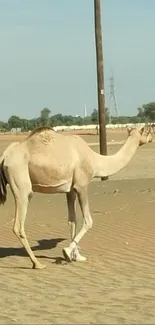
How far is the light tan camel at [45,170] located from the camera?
11273mm

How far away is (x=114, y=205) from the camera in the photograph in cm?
1930

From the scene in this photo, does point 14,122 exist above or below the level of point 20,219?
below

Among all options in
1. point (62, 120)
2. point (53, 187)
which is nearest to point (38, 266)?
point (53, 187)

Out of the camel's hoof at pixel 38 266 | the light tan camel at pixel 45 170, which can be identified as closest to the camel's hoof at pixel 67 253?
the light tan camel at pixel 45 170

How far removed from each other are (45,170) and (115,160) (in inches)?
66.0

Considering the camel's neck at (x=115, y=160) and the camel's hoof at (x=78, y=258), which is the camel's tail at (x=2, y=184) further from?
the camel's neck at (x=115, y=160)

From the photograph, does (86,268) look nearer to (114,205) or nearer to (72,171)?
(72,171)

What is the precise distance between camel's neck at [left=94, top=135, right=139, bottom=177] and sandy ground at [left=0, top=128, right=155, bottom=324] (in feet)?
4.31

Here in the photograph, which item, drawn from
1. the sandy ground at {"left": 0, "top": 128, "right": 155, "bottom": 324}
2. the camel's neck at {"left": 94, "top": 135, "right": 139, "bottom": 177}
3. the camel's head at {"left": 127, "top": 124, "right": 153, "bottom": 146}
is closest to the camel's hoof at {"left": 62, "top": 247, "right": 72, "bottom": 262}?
the sandy ground at {"left": 0, "top": 128, "right": 155, "bottom": 324}

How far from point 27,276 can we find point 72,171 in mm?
1872

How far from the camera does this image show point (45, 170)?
1135 cm

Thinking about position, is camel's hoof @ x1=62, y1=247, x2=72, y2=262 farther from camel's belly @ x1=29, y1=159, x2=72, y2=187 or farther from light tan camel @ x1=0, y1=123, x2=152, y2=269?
camel's belly @ x1=29, y1=159, x2=72, y2=187

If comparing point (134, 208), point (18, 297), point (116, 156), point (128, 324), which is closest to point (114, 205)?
point (134, 208)

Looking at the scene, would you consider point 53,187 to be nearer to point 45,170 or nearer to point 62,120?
point 45,170
